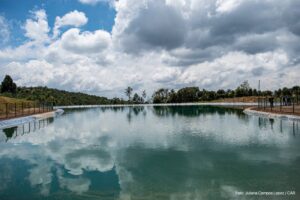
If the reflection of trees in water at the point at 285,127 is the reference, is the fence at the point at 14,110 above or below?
above

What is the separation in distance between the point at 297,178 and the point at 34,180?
755cm

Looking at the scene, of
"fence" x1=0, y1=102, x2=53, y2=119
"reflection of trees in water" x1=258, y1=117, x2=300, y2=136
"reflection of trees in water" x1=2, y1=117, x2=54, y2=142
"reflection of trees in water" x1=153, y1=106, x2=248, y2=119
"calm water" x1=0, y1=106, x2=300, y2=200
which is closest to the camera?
"calm water" x1=0, y1=106, x2=300, y2=200

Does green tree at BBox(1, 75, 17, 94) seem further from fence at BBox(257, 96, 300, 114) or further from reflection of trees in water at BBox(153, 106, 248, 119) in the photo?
fence at BBox(257, 96, 300, 114)

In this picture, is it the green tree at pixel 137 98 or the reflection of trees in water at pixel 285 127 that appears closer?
the reflection of trees in water at pixel 285 127

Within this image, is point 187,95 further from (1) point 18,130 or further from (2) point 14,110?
(1) point 18,130

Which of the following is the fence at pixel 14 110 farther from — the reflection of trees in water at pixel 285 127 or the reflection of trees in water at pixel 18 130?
the reflection of trees in water at pixel 285 127

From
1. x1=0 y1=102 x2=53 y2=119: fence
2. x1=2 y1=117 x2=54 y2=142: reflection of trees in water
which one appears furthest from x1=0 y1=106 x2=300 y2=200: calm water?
x1=0 y1=102 x2=53 y2=119: fence

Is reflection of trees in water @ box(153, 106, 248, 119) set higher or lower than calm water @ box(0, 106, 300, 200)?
higher

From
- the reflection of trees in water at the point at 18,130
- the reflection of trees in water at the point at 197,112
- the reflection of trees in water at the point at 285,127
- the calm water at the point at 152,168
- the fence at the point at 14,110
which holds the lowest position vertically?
the calm water at the point at 152,168

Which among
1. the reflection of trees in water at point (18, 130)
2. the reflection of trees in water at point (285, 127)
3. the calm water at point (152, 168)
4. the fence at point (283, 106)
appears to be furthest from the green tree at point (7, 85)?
the reflection of trees in water at point (285, 127)

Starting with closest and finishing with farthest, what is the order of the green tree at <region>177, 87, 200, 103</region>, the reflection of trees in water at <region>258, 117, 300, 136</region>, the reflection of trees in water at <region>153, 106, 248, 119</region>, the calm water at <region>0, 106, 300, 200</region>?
1. the calm water at <region>0, 106, 300, 200</region>
2. the reflection of trees in water at <region>258, 117, 300, 136</region>
3. the reflection of trees in water at <region>153, 106, 248, 119</region>
4. the green tree at <region>177, 87, 200, 103</region>

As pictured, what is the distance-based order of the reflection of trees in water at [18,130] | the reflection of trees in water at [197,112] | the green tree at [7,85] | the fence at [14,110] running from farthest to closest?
the green tree at [7,85]
the reflection of trees in water at [197,112]
the fence at [14,110]
the reflection of trees in water at [18,130]

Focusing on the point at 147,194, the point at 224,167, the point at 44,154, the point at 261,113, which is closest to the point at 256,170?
the point at 224,167

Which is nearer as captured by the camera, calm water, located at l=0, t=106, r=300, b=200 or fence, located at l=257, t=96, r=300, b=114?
calm water, located at l=0, t=106, r=300, b=200
